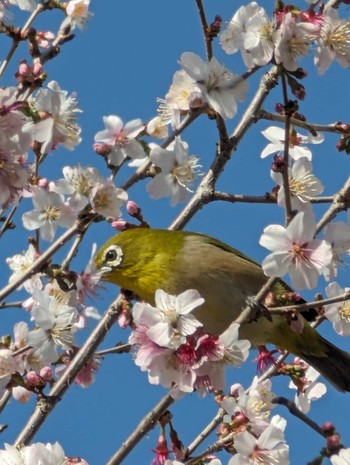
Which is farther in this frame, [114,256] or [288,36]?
[114,256]

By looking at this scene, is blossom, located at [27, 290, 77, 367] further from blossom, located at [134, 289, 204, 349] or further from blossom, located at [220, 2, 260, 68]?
blossom, located at [220, 2, 260, 68]

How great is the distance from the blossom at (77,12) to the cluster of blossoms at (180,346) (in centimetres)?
198

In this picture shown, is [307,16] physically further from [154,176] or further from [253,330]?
[253,330]

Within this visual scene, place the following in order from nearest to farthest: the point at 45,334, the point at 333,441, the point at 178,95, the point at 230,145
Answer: the point at 333,441 → the point at 45,334 → the point at 178,95 → the point at 230,145

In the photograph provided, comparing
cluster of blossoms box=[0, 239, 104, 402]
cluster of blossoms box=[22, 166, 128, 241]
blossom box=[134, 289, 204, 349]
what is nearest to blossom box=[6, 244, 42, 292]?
cluster of blossoms box=[0, 239, 104, 402]

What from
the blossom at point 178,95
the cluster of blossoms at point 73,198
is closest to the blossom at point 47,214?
the cluster of blossoms at point 73,198

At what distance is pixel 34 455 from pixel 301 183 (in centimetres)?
195

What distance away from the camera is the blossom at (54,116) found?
3.97 metres

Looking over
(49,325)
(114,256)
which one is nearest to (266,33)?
(49,325)

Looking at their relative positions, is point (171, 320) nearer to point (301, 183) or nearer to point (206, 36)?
point (301, 183)

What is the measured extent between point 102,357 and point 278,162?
5.62 feet

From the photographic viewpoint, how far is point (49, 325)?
3867mm

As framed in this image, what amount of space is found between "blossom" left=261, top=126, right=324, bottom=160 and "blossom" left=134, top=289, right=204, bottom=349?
1566mm

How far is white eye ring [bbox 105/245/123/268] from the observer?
17.7ft
